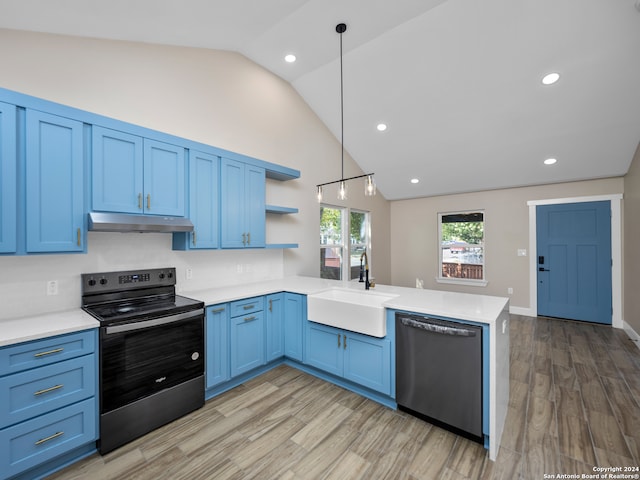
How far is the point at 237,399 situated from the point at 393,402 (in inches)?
53.6

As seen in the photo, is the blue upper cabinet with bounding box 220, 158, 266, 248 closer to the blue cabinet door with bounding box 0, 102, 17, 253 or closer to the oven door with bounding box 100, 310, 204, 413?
the oven door with bounding box 100, 310, 204, 413

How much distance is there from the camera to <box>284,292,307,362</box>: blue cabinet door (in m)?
2.94

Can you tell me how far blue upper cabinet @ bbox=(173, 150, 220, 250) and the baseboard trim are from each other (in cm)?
536

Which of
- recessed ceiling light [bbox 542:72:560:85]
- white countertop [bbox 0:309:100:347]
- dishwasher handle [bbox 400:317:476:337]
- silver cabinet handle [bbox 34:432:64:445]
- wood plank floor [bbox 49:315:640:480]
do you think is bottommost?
wood plank floor [bbox 49:315:640:480]

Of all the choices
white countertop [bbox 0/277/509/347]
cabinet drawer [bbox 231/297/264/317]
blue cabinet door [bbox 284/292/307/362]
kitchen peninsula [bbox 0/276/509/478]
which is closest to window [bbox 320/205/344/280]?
kitchen peninsula [bbox 0/276/509/478]

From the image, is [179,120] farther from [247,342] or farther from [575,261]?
[575,261]

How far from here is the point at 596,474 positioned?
1.69 metres

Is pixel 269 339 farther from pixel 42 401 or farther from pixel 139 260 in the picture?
pixel 42 401

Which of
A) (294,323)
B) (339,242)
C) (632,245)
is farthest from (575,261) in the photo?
(294,323)

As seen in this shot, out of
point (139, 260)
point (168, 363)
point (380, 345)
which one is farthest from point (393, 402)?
point (139, 260)

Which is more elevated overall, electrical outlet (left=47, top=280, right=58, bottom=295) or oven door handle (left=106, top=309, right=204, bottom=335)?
electrical outlet (left=47, top=280, right=58, bottom=295)

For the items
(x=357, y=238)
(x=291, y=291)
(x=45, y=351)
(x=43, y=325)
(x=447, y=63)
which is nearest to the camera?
(x=45, y=351)

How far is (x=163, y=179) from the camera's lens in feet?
8.04

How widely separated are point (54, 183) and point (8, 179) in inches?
8.2
